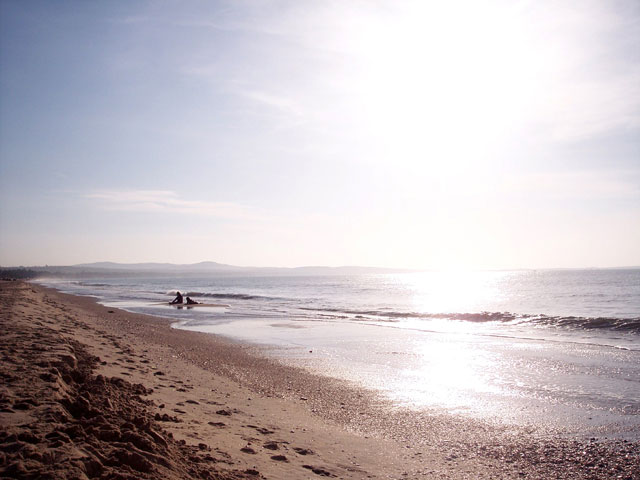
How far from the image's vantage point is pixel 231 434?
6.24 metres

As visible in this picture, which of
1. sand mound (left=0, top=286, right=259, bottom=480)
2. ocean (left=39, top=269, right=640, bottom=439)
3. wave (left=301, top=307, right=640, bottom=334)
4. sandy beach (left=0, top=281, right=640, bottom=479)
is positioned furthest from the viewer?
wave (left=301, top=307, right=640, bottom=334)

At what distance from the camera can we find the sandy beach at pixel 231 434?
4.22 m

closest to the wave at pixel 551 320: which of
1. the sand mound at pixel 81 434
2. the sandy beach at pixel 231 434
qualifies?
the sandy beach at pixel 231 434

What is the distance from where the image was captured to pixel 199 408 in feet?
24.4

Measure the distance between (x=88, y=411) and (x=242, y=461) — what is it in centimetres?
188

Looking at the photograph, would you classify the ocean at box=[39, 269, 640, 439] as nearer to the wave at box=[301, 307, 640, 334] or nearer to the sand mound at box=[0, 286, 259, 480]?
the wave at box=[301, 307, 640, 334]

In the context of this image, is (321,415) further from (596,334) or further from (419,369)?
(596,334)

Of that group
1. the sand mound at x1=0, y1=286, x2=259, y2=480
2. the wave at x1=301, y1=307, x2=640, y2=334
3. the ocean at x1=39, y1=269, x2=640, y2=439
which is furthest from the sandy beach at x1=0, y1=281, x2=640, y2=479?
the wave at x1=301, y1=307, x2=640, y2=334

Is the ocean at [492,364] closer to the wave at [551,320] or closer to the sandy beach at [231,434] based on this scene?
the wave at [551,320]

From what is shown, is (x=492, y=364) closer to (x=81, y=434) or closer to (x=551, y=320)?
(x=81, y=434)

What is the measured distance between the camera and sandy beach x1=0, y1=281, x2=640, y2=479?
13.9ft

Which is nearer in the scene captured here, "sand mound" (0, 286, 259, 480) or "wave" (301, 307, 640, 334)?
"sand mound" (0, 286, 259, 480)

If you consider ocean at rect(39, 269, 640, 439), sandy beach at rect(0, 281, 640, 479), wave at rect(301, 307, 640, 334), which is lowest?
wave at rect(301, 307, 640, 334)

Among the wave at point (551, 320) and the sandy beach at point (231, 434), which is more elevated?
the sandy beach at point (231, 434)
